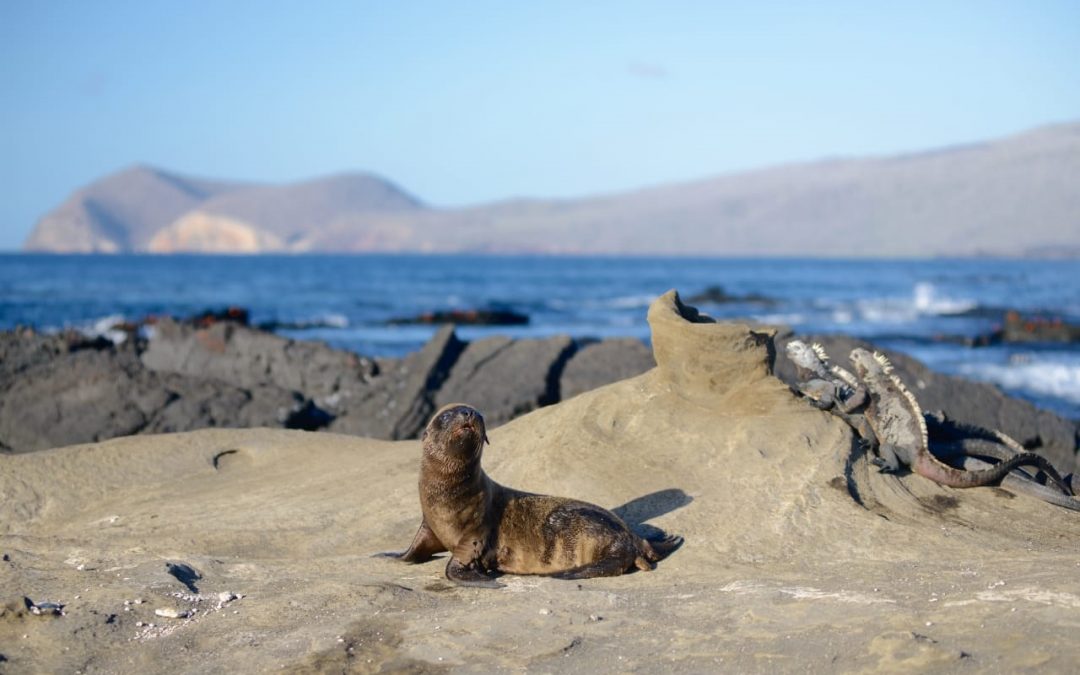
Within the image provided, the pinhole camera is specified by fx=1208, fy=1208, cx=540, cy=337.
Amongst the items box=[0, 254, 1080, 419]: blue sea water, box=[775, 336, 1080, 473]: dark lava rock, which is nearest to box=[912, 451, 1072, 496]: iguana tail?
box=[775, 336, 1080, 473]: dark lava rock

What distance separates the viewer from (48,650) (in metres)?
6.00

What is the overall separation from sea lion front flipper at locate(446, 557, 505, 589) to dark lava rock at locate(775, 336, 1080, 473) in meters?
7.53

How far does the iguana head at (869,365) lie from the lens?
9891mm

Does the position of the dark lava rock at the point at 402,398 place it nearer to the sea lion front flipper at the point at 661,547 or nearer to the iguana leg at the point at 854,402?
the iguana leg at the point at 854,402

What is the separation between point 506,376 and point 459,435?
9.05 metres

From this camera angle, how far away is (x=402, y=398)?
16.3 m

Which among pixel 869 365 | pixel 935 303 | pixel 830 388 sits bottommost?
pixel 935 303

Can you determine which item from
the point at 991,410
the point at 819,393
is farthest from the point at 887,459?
the point at 991,410

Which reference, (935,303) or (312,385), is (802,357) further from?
(935,303)

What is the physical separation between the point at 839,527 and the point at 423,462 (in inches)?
109

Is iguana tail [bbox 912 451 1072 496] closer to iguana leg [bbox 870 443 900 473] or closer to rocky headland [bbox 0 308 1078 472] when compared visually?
iguana leg [bbox 870 443 900 473]

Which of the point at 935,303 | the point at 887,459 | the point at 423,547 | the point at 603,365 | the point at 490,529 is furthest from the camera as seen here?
the point at 935,303

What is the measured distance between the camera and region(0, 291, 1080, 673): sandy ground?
5.82 meters

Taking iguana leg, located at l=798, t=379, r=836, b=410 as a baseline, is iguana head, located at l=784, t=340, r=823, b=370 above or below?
above
